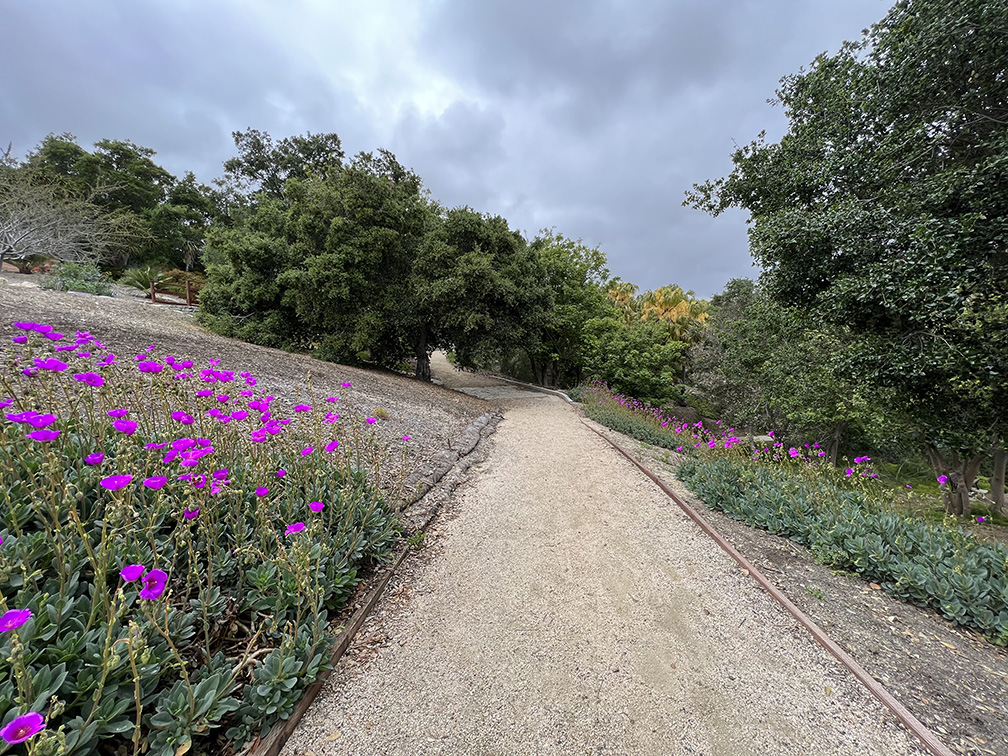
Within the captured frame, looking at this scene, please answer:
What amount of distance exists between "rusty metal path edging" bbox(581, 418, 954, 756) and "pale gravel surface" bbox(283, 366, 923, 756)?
0.15 ft

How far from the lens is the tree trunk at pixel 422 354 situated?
35.3ft

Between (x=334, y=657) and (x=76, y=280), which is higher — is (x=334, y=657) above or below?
below

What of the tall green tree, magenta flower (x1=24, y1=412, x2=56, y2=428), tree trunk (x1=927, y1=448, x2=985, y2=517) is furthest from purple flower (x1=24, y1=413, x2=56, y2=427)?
tree trunk (x1=927, y1=448, x2=985, y2=517)

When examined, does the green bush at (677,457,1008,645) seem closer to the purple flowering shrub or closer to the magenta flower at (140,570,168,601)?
the purple flowering shrub

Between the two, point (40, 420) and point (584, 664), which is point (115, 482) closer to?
point (40, 420)

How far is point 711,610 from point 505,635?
4.23 ft

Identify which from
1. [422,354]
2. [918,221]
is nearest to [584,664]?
[918,221]

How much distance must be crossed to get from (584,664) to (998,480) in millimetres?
8888

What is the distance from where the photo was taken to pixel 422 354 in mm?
10977

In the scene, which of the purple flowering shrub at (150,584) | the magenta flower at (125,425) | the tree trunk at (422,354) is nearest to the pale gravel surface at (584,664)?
the purple flowering shrub at (150,584)

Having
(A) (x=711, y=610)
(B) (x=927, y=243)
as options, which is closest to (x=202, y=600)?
(A) (x=711, y=610)

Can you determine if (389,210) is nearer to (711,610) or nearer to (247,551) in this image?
(247,551)

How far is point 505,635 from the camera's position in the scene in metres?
1.99

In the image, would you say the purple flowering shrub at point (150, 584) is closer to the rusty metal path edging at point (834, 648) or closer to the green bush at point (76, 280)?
the rusty metal path edging at point (834, 648)
